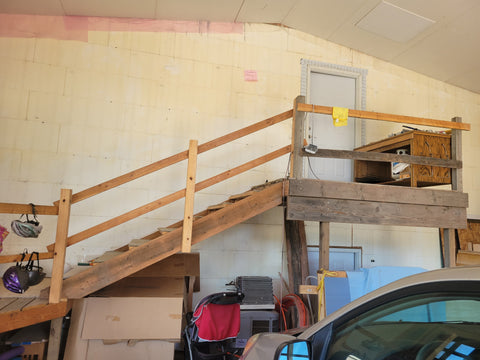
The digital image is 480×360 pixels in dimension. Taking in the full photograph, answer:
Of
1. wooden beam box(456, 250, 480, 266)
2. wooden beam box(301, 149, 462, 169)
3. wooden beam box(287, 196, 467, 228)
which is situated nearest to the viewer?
wooden beam box(287, 196, 467, 228)

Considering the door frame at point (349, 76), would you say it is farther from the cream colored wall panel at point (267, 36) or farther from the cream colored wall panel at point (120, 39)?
the cream colored wall panel at point (120, 39)

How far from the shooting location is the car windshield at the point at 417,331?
96 centimetres

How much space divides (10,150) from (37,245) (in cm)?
126

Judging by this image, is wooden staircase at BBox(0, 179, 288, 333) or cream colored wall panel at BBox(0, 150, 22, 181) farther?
cream colored wall panel at BBox(0, 150, 22, 181)

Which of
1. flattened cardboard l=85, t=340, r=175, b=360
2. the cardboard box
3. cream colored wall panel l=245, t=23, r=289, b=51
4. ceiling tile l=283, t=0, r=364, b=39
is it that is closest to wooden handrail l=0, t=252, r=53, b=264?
the cardboard box

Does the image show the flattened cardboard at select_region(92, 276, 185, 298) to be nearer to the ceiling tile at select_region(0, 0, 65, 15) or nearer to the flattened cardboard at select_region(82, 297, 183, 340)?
the flattened cardboard at select_region(82, 297, 183, 340)

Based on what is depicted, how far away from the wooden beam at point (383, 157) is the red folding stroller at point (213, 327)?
5.67 ft

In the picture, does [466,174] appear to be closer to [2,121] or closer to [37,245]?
[37,245]

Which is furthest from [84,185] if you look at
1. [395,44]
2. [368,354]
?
[395,44]

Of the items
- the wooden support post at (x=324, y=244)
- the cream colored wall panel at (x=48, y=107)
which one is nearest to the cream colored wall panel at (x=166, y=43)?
the cream colored wall panel at (x=48, y=107)

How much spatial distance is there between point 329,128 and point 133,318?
4.15 meters

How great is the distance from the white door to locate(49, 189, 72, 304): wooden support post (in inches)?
145

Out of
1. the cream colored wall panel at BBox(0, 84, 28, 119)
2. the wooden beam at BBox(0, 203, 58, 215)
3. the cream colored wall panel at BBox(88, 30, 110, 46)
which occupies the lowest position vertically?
the wooden beam at BBox(0, 203, 58, 215)

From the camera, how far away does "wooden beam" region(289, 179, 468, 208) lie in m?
3.44
